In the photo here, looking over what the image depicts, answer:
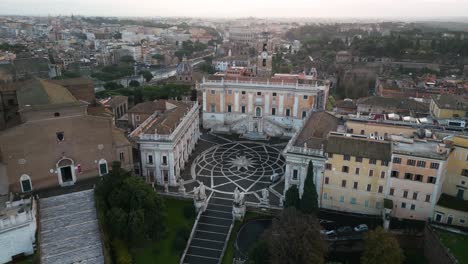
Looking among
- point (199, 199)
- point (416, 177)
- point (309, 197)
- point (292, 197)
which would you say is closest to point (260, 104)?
point (199, 199)

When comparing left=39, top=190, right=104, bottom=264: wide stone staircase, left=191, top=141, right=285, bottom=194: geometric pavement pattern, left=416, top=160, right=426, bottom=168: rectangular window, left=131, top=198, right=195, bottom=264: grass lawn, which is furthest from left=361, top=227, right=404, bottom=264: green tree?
left=39, top=190, right=104, bottom=264: wide stone staircase

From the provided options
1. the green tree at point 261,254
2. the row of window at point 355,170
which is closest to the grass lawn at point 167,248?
the green tree at point 261,254

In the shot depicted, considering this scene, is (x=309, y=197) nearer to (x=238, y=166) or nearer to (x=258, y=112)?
(x=238, y=166)

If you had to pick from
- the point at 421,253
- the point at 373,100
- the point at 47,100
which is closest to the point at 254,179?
the point at 421,253

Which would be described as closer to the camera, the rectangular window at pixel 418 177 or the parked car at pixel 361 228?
the rectangular window at pixel 418 177

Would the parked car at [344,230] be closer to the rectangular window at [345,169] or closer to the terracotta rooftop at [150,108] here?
the rectangular window at [345,169]

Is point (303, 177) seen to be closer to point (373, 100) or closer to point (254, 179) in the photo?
point (254, 179)
